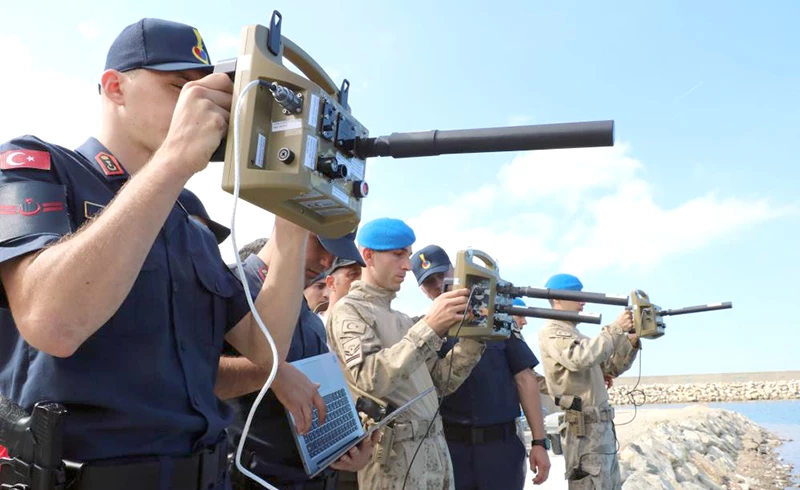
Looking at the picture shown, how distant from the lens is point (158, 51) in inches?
67.2

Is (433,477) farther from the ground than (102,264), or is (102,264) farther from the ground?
(102,264)

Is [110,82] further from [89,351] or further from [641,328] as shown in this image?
[641,328]

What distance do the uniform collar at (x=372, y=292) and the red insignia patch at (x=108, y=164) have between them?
83.0 inches

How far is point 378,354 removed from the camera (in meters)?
3.22

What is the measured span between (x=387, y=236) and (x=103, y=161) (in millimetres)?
2109

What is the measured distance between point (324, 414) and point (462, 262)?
1411 mm

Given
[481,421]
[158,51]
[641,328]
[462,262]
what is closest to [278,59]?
[158,51]

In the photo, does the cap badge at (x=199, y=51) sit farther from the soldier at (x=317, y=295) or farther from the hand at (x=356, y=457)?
the soldier at (x=317, y=295)

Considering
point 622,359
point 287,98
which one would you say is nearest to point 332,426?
point 287,98

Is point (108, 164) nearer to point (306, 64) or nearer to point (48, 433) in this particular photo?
point (306, 64)

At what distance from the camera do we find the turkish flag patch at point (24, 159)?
1.44m

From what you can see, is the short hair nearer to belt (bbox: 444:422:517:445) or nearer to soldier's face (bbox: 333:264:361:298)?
soldier's face (bbox: 333:264:361:298)

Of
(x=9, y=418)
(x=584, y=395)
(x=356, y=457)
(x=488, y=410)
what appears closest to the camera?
(x=9, y=418)

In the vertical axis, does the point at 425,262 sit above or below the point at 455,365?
above
